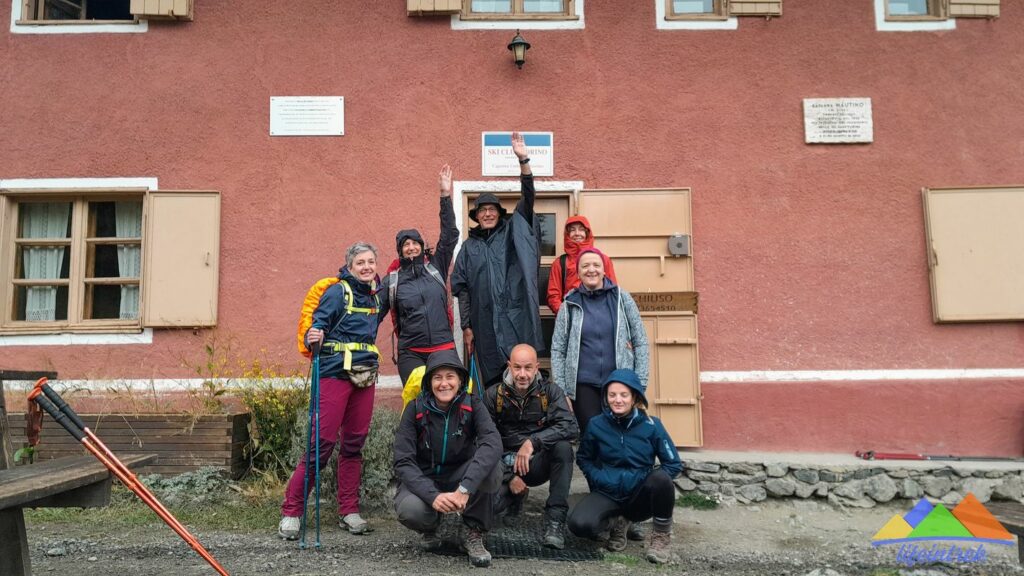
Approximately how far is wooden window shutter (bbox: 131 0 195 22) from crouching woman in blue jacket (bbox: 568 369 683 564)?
4.76 meters

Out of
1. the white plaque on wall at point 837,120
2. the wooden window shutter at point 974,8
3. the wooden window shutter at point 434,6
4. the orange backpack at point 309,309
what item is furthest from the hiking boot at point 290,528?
the wooden window shutter at point 974,8

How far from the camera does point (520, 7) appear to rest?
6145mm

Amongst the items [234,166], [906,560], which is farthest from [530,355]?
[234,166]

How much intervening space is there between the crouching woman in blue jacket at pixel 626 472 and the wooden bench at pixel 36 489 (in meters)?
2.28

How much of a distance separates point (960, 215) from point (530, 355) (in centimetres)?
403

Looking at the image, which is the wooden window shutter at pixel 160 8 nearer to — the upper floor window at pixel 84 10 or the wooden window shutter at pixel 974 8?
the upper floor window at pixel 84 10

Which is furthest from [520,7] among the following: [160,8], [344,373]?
[344,373]

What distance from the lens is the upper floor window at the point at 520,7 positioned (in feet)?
19.9

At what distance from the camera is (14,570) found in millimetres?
2947

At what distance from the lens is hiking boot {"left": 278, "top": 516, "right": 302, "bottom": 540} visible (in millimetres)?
4121

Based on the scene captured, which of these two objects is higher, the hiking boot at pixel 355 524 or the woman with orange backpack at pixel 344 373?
the woman with orange backpack at pixel 344 373

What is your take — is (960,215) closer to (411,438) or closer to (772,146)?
(772,146)

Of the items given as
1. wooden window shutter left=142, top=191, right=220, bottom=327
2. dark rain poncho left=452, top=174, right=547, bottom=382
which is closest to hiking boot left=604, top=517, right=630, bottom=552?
dark rain poncho left=452, top=174, right=547, bottom=382

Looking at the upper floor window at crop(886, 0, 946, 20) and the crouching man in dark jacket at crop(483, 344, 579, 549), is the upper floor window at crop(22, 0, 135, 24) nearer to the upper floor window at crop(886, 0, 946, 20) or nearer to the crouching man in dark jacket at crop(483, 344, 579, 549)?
the crouching man in dark jacket at crop(483, 344, 579, 549)
